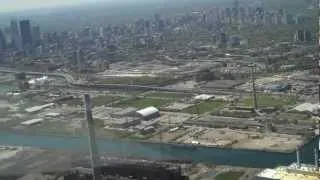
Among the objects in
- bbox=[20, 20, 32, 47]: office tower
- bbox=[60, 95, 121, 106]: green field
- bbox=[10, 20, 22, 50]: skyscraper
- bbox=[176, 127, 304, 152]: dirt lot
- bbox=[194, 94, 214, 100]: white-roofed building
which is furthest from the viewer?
bbox=[10, 20, 22, 50]: skyscraper

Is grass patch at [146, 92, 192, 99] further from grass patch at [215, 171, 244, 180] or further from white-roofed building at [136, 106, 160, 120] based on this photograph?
grass patch at [215, 171, 244, 180]

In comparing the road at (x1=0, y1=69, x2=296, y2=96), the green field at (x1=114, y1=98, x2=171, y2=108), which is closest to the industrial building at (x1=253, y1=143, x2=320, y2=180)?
the green field at (x1=114, y1=98, x2=171, y2=108)

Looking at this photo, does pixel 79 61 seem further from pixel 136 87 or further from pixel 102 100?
pixel 102 100

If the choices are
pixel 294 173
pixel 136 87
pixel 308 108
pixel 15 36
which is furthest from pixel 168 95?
pixel 15 36

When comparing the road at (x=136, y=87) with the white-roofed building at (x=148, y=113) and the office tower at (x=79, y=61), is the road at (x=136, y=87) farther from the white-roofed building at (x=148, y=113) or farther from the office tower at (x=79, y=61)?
the white-roofed building at (x=148, y=113)

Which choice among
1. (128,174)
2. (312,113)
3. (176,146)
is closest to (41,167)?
(128,174)

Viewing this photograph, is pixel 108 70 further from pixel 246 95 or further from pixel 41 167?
pixel 41 167
